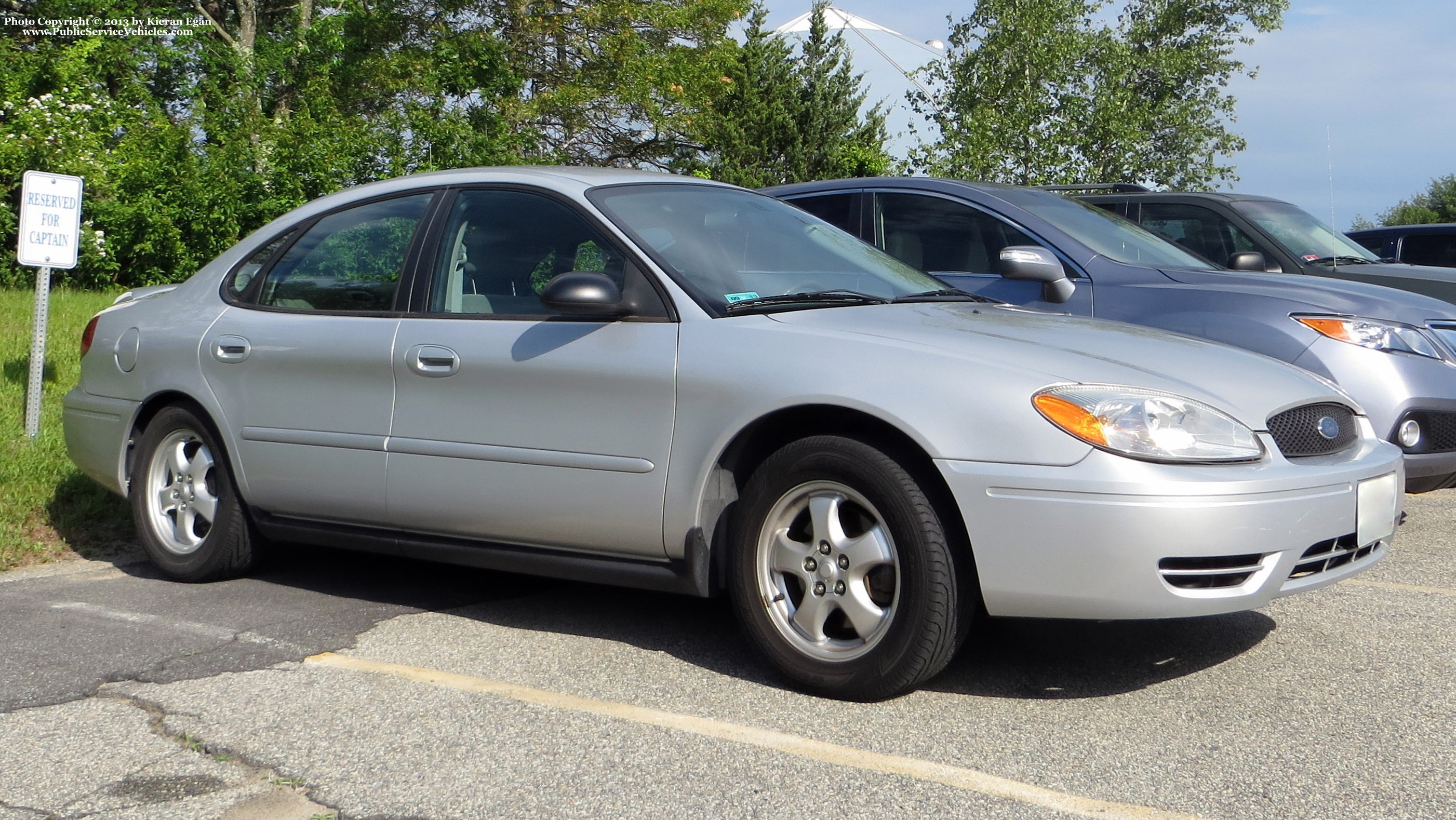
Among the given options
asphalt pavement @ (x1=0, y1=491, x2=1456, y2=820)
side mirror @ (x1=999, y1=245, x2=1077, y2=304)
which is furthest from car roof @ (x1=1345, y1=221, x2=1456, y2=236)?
asphalt pavement @ (x1=0, y1=491, x2=1456, y2=820)

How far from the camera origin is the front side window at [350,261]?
480 cm

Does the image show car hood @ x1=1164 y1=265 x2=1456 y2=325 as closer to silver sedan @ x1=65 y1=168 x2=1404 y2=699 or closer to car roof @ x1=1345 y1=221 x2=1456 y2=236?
silver sedan @ x1=65 y1=168 x2=1404 y2=699

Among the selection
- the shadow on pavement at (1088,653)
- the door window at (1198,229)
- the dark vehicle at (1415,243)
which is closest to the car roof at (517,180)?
the shadow on pavement at (1088,653)

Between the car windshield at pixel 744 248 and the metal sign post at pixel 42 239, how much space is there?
4.49 meters

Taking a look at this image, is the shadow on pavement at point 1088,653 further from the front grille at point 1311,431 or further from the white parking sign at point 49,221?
the white parking sign at point 49,221

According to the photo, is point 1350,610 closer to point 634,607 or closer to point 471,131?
point 634,607

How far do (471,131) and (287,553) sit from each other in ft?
54.6

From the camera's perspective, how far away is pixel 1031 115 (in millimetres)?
36469

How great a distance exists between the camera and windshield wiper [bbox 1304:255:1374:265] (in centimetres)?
845

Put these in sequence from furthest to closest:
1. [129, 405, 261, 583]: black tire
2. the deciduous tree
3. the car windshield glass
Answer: the deciduous tree < the car windshield glass < [129, 405, 261, 583]: black tire

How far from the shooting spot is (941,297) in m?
4.63

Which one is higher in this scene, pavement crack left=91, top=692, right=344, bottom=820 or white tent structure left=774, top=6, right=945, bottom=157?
white tent structure left=774, top=6, right=945, bottom=157

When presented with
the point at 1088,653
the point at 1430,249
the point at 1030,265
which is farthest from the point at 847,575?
the point at 1430,249

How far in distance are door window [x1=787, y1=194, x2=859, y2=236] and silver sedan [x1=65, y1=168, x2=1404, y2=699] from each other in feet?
6.88
